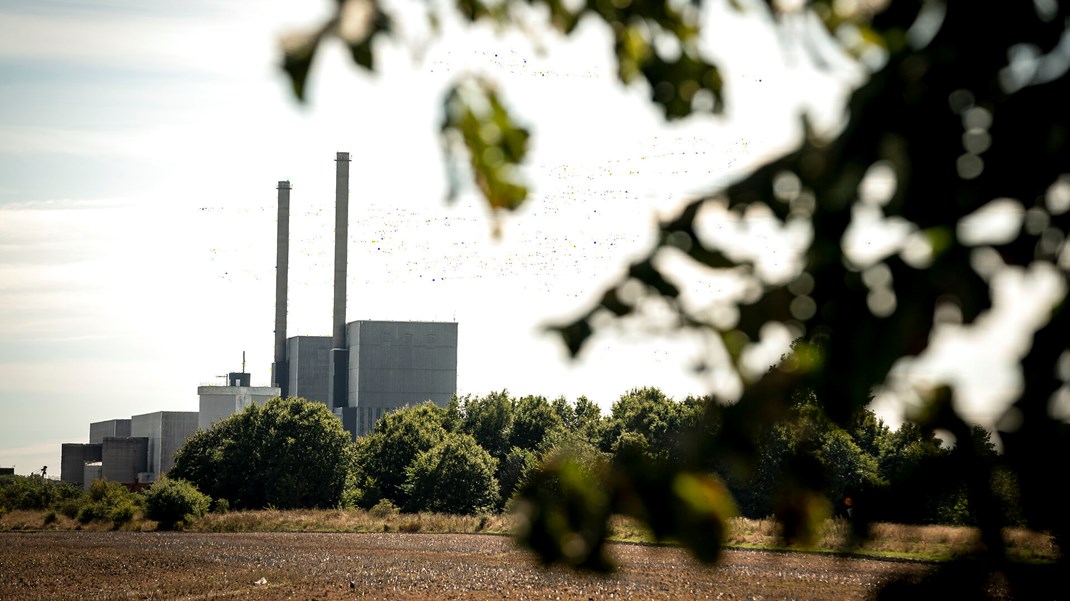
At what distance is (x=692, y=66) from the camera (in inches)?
123

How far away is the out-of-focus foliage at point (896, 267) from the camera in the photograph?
1880 millimetres

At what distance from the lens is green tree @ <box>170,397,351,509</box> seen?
92875 mm

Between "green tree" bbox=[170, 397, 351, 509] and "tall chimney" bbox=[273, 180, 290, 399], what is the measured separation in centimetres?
2894

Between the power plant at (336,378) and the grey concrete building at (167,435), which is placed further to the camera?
the grey concrete building at (167,435)

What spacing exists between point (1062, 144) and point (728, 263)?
24.3 inches

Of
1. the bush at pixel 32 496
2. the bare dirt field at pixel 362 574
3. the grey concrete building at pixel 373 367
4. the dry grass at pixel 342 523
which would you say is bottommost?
the dry grass at pixel 342 523

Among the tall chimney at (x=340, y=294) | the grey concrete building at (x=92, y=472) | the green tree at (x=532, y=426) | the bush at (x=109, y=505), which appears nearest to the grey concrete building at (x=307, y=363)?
the tall chimney at (x=340, y=294)

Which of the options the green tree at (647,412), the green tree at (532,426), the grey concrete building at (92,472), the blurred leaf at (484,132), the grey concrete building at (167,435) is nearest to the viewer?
the blurred leaf at (484,132)

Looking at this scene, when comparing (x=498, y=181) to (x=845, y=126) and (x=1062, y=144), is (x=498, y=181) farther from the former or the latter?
(x=1062, y=144)

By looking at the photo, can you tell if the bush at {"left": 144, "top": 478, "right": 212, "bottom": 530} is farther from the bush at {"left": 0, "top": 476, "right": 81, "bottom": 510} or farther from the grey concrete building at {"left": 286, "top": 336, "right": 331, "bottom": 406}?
the grey concrete building at {"left": 286, "top": 336, "right": 331, "bottom": 406}

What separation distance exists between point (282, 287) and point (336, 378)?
12887 mm

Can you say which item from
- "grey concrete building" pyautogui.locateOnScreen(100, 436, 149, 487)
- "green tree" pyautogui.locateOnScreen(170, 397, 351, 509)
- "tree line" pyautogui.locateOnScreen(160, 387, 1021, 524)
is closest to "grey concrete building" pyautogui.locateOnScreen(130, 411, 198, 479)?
"grey concrete building" pyautogui.locateOnScreen(100, 436, 149, 487)

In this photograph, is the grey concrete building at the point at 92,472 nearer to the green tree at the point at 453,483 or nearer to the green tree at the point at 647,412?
the green tree at the point at 453,483

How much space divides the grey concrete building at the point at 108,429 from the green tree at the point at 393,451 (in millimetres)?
58681
